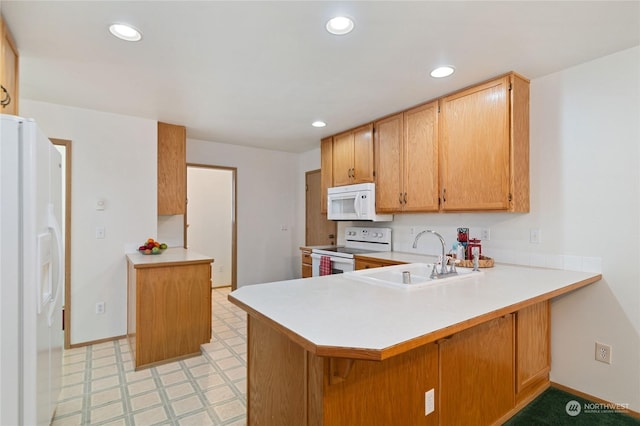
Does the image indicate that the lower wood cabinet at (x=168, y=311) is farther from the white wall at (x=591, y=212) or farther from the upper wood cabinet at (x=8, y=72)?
the white wall at (x=591, y=212)

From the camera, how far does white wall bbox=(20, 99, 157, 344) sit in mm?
3084

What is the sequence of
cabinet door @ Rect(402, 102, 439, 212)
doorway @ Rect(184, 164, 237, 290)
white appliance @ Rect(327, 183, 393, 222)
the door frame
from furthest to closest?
doorway @ Rect(184, 164, 237, 290) < white appliance @ Rect(327, 183, 393, 222) < the door frame < cabinet door @ Rect(402, 102, 439, 212)

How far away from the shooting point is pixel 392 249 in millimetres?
3672

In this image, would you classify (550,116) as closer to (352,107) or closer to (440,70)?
(440,70)

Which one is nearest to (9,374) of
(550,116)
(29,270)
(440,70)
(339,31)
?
(29,270)

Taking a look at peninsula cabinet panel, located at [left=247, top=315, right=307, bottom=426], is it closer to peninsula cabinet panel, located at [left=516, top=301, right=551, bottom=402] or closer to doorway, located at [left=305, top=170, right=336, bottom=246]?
peninsula cabinet panel, located at [left=516, top=301, right=551, bottom=402]

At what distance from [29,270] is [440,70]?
104 inches

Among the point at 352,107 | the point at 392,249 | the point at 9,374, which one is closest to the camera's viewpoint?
the point at 9,374

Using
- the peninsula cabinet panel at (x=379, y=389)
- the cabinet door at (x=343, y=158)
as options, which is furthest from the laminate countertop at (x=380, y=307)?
the cabinet door at (x=343, y=158)

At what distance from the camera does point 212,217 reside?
18.3ft

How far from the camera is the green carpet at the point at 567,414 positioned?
1925mm

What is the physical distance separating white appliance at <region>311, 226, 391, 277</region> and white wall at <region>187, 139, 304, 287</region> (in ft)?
4.37

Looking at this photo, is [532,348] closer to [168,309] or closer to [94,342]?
[168,309]

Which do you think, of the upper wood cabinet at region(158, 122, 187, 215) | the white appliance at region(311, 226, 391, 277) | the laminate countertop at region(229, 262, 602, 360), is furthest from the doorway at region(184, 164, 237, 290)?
the laminate countertop at region(229, 262, 602, 360)
